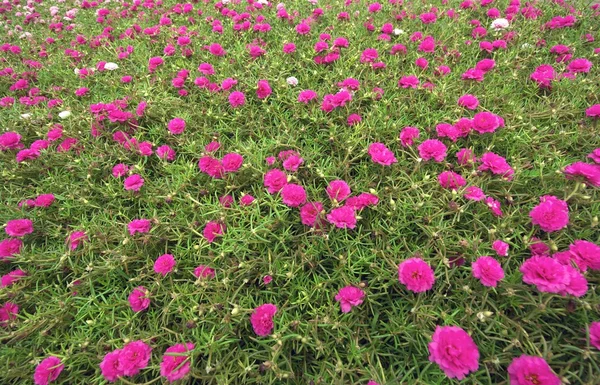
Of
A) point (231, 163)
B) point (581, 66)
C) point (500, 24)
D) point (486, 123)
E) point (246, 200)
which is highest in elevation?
point (500, 24)

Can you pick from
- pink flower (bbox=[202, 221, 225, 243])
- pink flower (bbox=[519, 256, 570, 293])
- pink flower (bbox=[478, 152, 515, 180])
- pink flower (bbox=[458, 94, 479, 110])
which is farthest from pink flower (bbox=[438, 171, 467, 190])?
pink flower (bbox=[202, 221, 225, 243])

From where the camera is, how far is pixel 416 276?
117cm

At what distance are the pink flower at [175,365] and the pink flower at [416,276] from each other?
86 centimetres

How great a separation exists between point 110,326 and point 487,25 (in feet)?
11.4

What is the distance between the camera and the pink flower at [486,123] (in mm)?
1600

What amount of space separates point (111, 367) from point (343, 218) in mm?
1073

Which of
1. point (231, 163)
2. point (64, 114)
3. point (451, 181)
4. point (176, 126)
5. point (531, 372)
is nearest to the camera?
point (531, 372)

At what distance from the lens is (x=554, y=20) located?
8.22 feet

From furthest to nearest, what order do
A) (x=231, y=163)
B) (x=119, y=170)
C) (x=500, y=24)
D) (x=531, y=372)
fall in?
(x=500, y=24) → (x=119, y=170) → (x=231, y=163) → (x=531, y=372)

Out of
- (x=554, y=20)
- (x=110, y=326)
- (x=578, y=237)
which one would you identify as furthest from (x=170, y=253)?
(x=554, y=20)

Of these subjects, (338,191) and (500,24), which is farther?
(500,24)

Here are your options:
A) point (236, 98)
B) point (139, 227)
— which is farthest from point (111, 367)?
point (236, 98)

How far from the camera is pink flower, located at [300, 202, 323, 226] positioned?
4.59 feet

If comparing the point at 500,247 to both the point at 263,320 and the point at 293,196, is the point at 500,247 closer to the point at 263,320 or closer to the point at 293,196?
the point at 293,196
